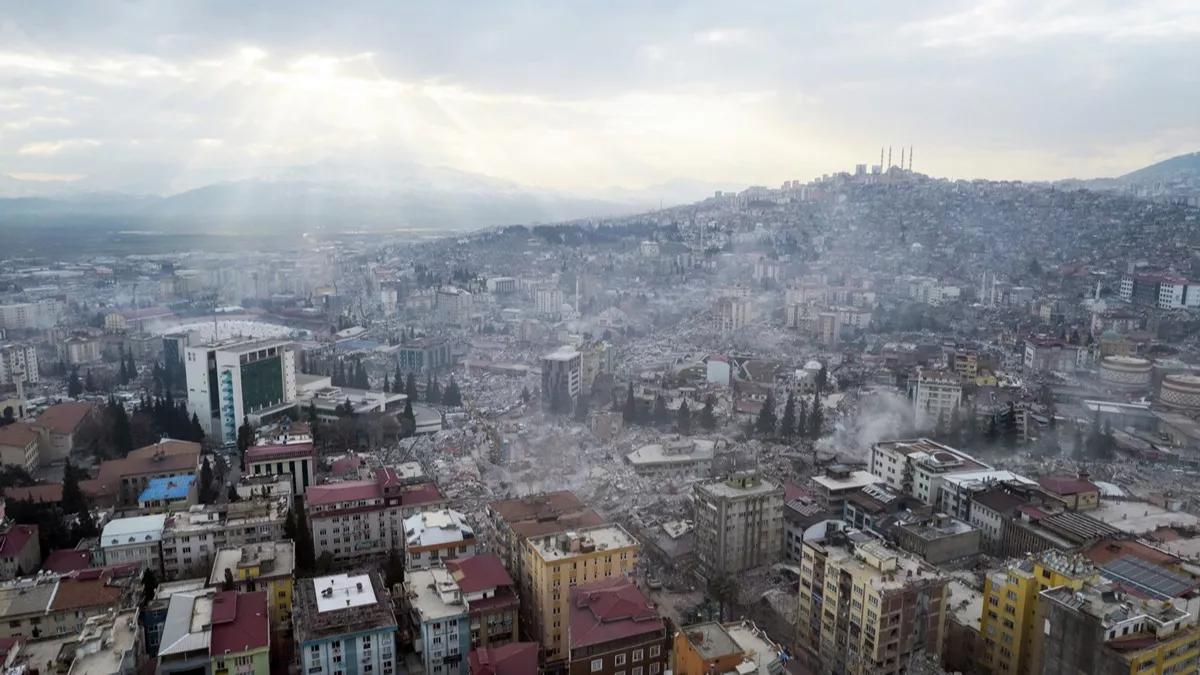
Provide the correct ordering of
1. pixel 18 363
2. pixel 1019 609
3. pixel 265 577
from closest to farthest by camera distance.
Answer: pixel 1019 609
pixel 265 577
pixel 18 363

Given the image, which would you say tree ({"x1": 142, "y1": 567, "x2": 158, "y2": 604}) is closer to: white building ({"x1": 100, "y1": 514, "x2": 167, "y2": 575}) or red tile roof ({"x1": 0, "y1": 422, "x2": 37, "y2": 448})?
white building ({"x1": 100, "y1": 514, "x2": 167, "y2": 575})

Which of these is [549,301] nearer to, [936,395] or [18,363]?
[18,363]

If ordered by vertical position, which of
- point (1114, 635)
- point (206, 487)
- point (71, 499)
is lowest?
point (206, 487)

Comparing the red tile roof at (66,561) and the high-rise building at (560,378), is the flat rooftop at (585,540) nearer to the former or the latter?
the red tile roof at (66,561)

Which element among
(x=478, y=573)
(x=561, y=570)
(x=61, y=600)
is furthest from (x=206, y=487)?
(x=561, y=570)

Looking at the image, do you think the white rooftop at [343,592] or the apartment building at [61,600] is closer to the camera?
the white rooftop at [343,592]

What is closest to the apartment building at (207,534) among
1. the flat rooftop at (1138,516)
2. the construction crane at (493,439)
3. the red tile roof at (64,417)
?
the construction crane at (493,439)
